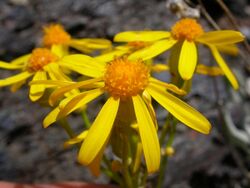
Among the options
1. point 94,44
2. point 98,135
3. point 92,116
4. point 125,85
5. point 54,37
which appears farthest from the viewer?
point 92,116

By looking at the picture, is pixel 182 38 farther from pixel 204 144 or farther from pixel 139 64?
pixel 204 144

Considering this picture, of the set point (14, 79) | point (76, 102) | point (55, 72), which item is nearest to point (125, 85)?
point (76, 102)

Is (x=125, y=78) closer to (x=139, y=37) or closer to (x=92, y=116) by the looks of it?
(x=139, y=37)

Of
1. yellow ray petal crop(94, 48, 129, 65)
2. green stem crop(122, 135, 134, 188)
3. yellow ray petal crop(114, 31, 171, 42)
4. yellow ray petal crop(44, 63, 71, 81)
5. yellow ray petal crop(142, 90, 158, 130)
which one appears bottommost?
green stem crop(122, 135, 134, 188)

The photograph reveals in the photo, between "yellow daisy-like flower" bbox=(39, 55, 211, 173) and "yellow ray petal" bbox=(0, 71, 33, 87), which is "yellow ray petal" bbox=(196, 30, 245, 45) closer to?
"yellow daisy-like flower" bbox=(39, 55, 211, 173)

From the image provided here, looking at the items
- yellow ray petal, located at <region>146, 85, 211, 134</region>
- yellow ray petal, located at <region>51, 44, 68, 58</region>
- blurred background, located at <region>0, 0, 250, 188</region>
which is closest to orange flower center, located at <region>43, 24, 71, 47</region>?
yellow ray petal, located at <region>51, 44, 68, 58</region>

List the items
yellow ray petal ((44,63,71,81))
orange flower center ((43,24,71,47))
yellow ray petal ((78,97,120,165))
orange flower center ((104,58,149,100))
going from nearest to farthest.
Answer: yellow ray petal ((78,97,120,165)) < orange flower center ((104,58,149,100)) < yellow ray petal ((44,63,71,81)) < orange flower center ((43,24,71,47))
